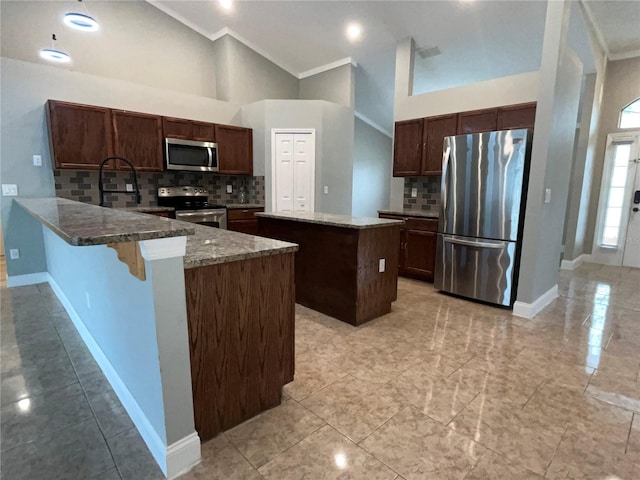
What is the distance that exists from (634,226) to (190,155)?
6882 mm

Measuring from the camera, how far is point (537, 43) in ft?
14.7

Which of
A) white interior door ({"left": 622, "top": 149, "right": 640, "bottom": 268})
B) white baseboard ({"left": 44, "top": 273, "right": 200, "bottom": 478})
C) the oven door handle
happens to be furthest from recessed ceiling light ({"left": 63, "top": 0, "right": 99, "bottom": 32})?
white interior door ({"left": 622, "top": 149, "right": 640, "bottom": 268})

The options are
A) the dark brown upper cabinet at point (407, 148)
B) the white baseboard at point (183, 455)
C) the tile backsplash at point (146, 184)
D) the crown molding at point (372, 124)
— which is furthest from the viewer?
the crown molding at point (372, 124)

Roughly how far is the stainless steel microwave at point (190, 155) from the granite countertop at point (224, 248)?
3150mm

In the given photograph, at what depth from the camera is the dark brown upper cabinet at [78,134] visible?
371 centimetres

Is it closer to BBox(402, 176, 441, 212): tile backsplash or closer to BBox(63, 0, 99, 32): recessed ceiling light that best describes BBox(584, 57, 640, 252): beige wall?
BBox(402, 176, 441, 212): tile backsplash

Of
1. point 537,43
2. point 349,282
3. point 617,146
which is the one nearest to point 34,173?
point 349,282

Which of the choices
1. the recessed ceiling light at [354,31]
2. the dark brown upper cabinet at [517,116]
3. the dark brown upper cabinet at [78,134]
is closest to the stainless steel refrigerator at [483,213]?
the dark brown upper cabinet at [517,116]

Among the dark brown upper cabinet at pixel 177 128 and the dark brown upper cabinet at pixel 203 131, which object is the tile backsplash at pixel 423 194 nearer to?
the dark brown upper cabinet at pixel 203 131

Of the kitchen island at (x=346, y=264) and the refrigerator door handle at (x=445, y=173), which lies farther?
the refrigerator door handle at (x=445, y=173)

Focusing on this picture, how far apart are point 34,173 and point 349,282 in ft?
12.7

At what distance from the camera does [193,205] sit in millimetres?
4934

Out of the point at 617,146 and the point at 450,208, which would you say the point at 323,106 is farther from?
the point at 617,146

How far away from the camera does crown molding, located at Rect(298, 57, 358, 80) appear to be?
5.79m
